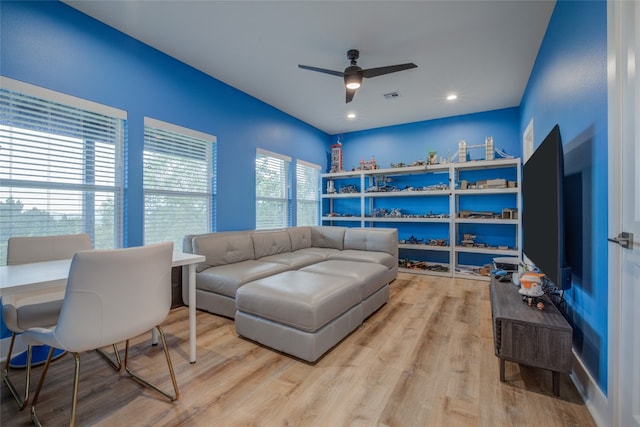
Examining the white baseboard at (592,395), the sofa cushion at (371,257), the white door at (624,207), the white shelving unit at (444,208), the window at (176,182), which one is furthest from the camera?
the white shelving unit at (444,208)

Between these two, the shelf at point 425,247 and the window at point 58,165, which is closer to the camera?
the window at point 58,165

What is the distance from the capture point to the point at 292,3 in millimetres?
2248

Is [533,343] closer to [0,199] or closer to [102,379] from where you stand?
[102,379]

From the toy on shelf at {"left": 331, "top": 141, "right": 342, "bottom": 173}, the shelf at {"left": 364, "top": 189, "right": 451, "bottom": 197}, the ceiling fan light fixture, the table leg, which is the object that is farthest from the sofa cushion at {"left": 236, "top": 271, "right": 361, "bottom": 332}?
the toy on shelf at {"left": 331, "top": 141, "right": 342, "bottom": 173}

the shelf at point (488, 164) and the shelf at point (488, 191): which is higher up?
the shelf at point (488, 164)

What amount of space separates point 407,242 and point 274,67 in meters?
3.59

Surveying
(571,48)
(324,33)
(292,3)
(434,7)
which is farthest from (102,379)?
(571,48)

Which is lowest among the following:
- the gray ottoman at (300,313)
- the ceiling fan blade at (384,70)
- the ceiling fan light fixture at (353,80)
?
the gray ottoman at (300,313)

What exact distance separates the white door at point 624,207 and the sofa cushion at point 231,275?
2521mm

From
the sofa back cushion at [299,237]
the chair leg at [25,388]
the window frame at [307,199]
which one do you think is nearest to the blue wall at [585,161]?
the chair leg at [25,388]

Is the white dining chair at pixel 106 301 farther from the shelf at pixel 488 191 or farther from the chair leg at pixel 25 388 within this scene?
the shelf at pixel 488 191

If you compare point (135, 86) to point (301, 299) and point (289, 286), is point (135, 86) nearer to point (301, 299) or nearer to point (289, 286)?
point (289, 286)

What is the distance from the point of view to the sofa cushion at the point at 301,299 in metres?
1.93

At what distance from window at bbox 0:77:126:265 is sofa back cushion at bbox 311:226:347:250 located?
286 centimetres
